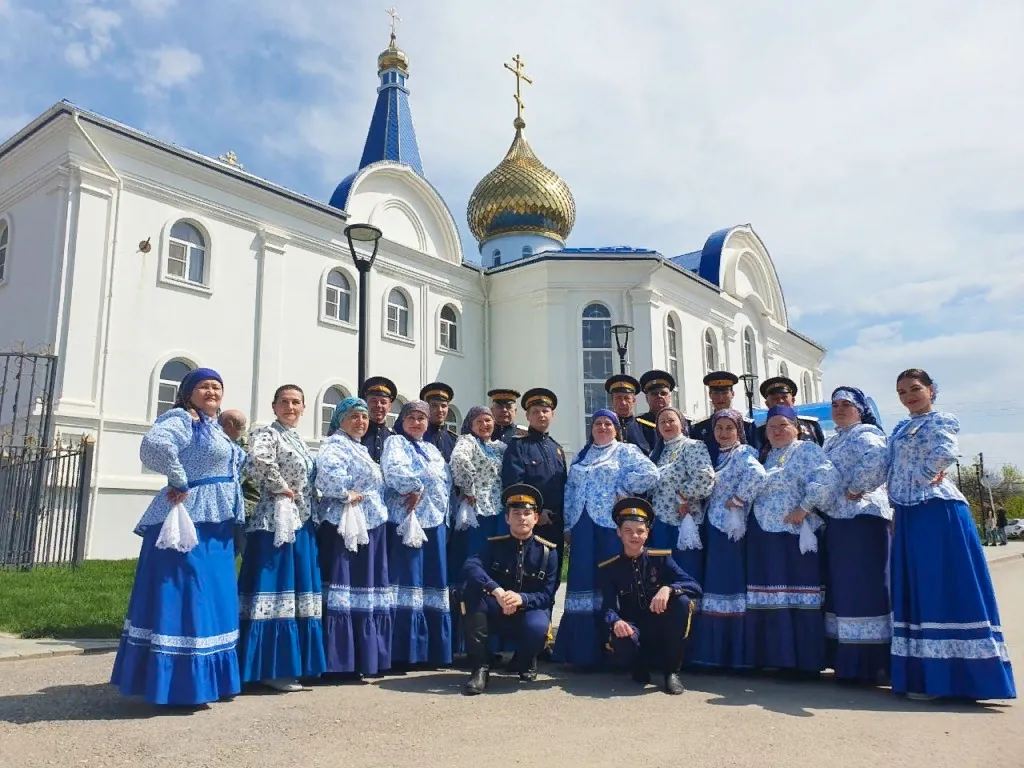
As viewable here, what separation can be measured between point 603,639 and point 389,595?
4.65ft

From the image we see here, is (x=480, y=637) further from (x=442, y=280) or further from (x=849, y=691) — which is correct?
(x=442, y=280)

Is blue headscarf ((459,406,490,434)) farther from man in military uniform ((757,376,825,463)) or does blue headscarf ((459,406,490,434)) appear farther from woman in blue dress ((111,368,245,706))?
man in military uniform ((757,376,825,463))

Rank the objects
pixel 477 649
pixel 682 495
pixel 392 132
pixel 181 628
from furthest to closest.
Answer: pixel 392 132 < pixel 682 495 < pixel 477 649 < pixel 181 628

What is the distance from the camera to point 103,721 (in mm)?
3875

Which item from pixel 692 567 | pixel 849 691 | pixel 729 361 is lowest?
pixel 849 691

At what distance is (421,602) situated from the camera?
5.27 m

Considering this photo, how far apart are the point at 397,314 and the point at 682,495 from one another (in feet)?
47.2

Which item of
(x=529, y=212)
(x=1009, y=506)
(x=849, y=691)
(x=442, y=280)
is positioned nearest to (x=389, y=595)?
(x=849, y=691)

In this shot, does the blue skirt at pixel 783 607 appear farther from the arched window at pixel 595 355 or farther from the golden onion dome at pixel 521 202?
the golden onion dome at pixel 521 202

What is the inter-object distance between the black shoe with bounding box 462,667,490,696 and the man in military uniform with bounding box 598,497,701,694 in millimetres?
812

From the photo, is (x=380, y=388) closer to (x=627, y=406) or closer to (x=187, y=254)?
(x=627, y=406)

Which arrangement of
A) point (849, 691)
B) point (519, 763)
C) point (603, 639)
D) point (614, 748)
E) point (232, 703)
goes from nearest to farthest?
point (519, 763), point (614, 748), point (232, 703), point (849, 691), point (603, 639)

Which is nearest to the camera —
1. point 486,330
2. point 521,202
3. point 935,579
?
point 935,579

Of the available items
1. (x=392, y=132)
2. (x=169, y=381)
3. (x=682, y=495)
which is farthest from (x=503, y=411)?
(x=392, y=132)
